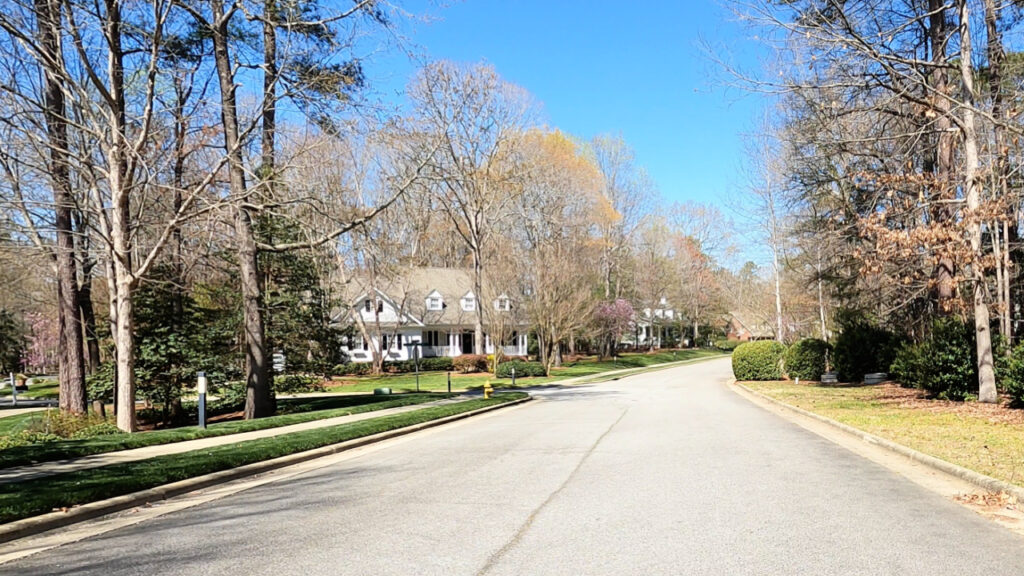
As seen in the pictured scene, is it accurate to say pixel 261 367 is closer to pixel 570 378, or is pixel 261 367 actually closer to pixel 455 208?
pixel 570 378

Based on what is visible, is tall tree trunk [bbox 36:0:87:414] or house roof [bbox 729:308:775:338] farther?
house roof [bbox 729:308:775:338]

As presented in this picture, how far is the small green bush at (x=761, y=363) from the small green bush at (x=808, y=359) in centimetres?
79

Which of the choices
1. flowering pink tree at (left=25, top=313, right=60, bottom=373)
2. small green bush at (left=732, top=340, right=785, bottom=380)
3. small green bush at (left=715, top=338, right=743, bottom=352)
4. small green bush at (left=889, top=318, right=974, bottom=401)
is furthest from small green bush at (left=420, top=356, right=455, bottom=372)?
small green bush at (left=715, top=338, right=743, bottom=352)

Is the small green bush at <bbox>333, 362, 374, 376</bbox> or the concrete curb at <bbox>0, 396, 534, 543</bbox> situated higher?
the concrete curb at <bbox>0, 396, 534, 543</bbox>

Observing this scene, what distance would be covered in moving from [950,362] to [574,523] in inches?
654

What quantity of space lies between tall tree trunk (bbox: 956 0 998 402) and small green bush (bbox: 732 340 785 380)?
54.2 ft

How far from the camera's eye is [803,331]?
46625 millimetres

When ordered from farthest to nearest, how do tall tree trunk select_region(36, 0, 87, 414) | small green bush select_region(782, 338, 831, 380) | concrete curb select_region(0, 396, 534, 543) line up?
small green bush select_region(782, 338, 831, 380) → tall tree trunk select_region(36, 0, 87, 414) → concrete curb select_region(0, 396, 534, 543)

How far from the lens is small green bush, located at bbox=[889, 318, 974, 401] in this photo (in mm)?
18453

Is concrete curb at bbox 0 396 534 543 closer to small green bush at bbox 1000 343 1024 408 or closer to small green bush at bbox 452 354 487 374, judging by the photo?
small green bush at bbox 1000 343 1024 408

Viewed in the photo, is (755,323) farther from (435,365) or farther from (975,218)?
(975,218)

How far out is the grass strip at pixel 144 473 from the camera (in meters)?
7.14

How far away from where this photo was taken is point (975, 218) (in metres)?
15.4

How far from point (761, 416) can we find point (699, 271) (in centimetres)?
6234
